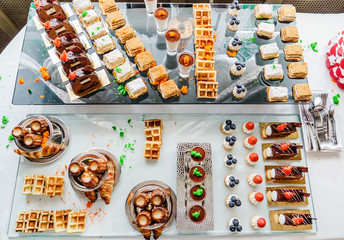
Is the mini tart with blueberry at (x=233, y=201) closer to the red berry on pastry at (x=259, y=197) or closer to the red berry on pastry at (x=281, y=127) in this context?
the red berry on pastry at (x=259, y=197)

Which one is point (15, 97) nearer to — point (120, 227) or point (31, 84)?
point (31, 84)

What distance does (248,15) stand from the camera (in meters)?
3.46

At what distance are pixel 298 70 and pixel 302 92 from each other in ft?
0.93

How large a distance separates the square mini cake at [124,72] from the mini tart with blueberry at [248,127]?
4.68ft

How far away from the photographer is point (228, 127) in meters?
3.02

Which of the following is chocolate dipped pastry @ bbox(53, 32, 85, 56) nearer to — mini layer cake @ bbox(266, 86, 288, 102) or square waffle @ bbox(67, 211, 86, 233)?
square waffle @ bbox(67, 211, 86, 233)

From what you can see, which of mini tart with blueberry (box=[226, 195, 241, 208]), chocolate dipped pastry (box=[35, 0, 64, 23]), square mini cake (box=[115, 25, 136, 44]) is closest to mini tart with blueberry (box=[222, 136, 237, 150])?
mini tart with blueberry (box=[226, 195, 241, 208])

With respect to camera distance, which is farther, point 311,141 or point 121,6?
point 121,6

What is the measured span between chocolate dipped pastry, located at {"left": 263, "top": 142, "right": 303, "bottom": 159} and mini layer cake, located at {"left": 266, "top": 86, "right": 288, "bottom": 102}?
0.52 m

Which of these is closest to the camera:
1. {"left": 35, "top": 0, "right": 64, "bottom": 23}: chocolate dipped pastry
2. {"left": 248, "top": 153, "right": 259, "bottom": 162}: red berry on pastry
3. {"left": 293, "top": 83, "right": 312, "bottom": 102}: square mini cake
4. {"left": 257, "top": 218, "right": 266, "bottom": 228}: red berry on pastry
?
{"left": 257, "top": 218, "right": 266, "bottom": 228}: red berry on pastry

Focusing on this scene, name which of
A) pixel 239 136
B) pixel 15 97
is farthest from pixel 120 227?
pixel 15 97

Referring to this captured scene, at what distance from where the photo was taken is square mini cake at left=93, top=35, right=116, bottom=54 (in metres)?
3.15

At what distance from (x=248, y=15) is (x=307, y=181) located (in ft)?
7.10

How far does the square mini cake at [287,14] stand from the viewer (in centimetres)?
337
